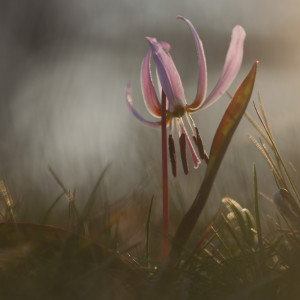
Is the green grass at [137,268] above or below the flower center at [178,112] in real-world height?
below

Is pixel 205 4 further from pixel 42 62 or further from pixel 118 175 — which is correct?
pixel 118 175

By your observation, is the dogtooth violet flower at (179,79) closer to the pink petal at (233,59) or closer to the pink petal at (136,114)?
the pink petal at (233,59)

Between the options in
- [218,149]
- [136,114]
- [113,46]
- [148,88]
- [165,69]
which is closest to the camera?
[218,149]

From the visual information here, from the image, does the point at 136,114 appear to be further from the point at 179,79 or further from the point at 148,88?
the point at 179,79

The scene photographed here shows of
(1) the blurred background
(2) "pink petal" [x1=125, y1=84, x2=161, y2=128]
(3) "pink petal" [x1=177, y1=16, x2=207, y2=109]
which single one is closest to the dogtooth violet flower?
(3) "pink petal" [x1=177, y1=16, x2=207, y2=109]

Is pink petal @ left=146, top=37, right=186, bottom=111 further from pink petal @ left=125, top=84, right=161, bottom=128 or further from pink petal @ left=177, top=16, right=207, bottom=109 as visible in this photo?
pink petal @ left=125, top=84, right=161, bottom=128

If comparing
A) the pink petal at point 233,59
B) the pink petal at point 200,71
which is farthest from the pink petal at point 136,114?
the pink petal at point 233,59

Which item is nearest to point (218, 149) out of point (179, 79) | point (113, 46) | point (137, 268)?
point (179, 79)

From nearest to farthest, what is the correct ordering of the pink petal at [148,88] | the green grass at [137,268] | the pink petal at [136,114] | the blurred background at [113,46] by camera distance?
the green grass at [137,268], the pink petal at [148,88], the pink petal at [136,114], the blurred background at [113,46]

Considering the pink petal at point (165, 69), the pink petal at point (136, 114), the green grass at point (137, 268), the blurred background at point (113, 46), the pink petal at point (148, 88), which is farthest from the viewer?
the blurred background at point (113, 46)
